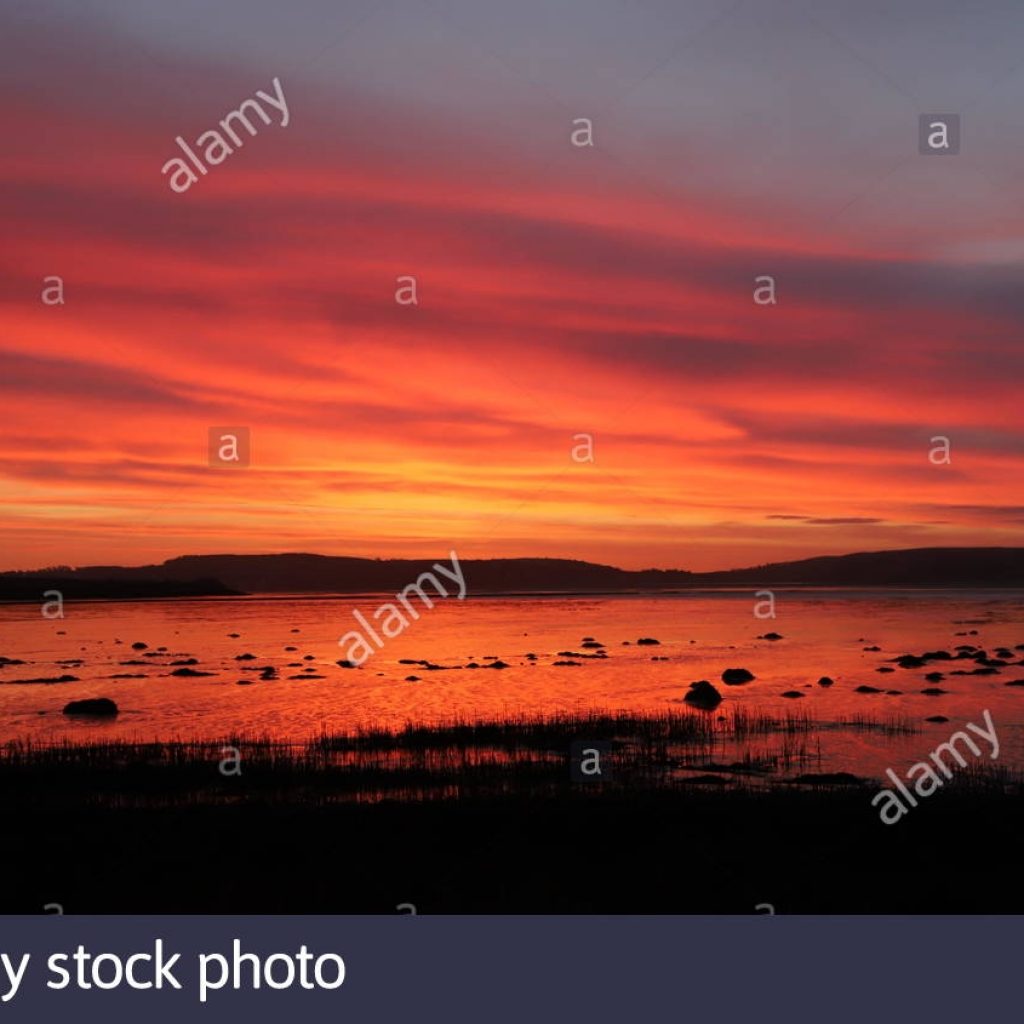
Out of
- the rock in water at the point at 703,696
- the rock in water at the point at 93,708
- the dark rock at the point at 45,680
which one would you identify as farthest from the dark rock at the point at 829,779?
the dark rock at the point at 45,680

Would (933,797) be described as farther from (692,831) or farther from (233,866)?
(233,866)

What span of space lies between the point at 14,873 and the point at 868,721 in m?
34.1

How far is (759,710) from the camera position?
49.4 metres

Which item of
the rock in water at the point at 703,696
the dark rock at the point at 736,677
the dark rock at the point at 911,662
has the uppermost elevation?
the rock in water at the point at 703,696

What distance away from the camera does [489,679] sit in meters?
66.3

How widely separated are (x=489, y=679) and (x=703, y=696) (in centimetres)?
1737

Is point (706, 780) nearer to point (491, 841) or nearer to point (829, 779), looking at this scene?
point (829, 779)

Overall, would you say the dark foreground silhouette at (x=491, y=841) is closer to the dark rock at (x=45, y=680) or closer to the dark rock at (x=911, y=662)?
the dark rock at (x=45, y=680)

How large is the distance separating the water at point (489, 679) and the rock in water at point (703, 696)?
127cm

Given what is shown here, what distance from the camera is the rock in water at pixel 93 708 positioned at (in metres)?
49.0

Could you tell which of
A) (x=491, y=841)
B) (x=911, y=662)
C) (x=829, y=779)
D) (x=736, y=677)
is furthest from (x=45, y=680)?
(x=911, y=662)

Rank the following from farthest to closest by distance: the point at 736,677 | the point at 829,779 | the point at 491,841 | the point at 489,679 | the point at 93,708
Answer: the point at 489,679 → the point at 736,677 → the point at 93,708 → the point at 829,779 → the point at 491,841

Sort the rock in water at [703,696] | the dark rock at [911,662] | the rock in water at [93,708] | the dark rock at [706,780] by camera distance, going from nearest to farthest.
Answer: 1. the dark rock at [706,780]
2. the rock in water at [93,708]
3. the rock in water at [703,696]
4. the dark rock at [911,662]

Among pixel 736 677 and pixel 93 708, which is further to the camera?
pixel 736 677
